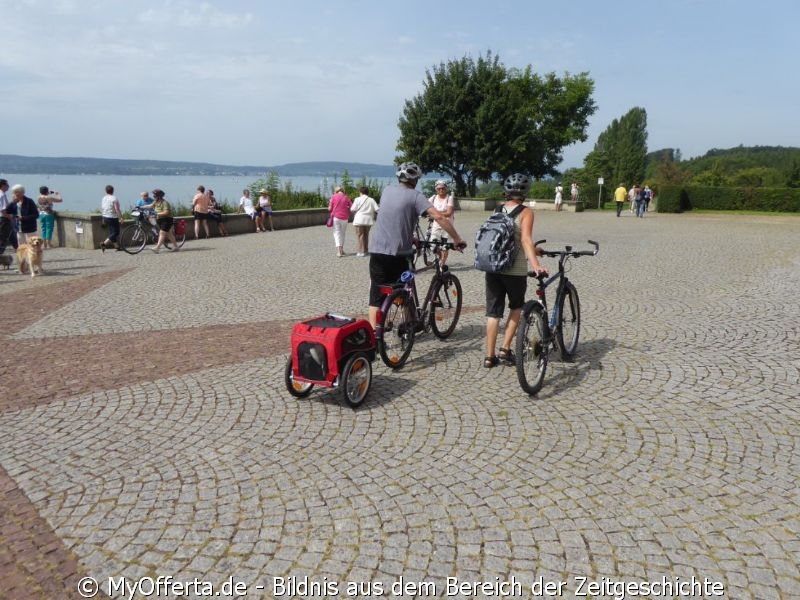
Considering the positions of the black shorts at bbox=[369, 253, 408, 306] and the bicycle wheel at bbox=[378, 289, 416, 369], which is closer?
the bicycle wheel at bbox=[378, 289, 416, 369]

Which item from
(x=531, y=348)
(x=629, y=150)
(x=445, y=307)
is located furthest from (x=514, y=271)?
(x=629, y=150)

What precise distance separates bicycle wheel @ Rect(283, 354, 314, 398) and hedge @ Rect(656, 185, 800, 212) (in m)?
34.3

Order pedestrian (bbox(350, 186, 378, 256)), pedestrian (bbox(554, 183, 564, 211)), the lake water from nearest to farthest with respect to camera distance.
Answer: pedestrian (bbox(350, 186, 378, 256)) < the lake water < pedestrian (bbox(554, 183, 564, 211))

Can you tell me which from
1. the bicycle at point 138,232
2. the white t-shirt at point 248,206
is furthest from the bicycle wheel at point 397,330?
the white t-shirt at point 248,206

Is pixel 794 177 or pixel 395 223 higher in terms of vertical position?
pixel 794 177

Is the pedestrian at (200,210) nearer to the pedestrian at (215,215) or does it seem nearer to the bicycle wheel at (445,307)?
the pedestrian at (215,215)

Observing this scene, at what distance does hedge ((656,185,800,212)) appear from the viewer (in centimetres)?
3444

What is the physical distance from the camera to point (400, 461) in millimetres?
4105

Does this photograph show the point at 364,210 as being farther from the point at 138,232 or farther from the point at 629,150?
the point at 629,150

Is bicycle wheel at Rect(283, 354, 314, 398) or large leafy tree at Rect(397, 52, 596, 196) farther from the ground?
large leafy tree at Rect(397, 52, 596, 196)

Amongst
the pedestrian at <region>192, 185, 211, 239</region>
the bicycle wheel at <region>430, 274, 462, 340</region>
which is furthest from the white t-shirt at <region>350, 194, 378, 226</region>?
the bicycle wheel at <region>430, 274, 462, 340</region>

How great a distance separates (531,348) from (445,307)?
1.88m

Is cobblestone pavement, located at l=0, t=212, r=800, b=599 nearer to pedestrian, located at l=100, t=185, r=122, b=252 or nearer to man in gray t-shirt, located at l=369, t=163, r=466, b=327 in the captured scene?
man in gray t-shirt, located at l=369, t=163, r=466, b=327

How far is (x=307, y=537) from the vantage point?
128 inches
